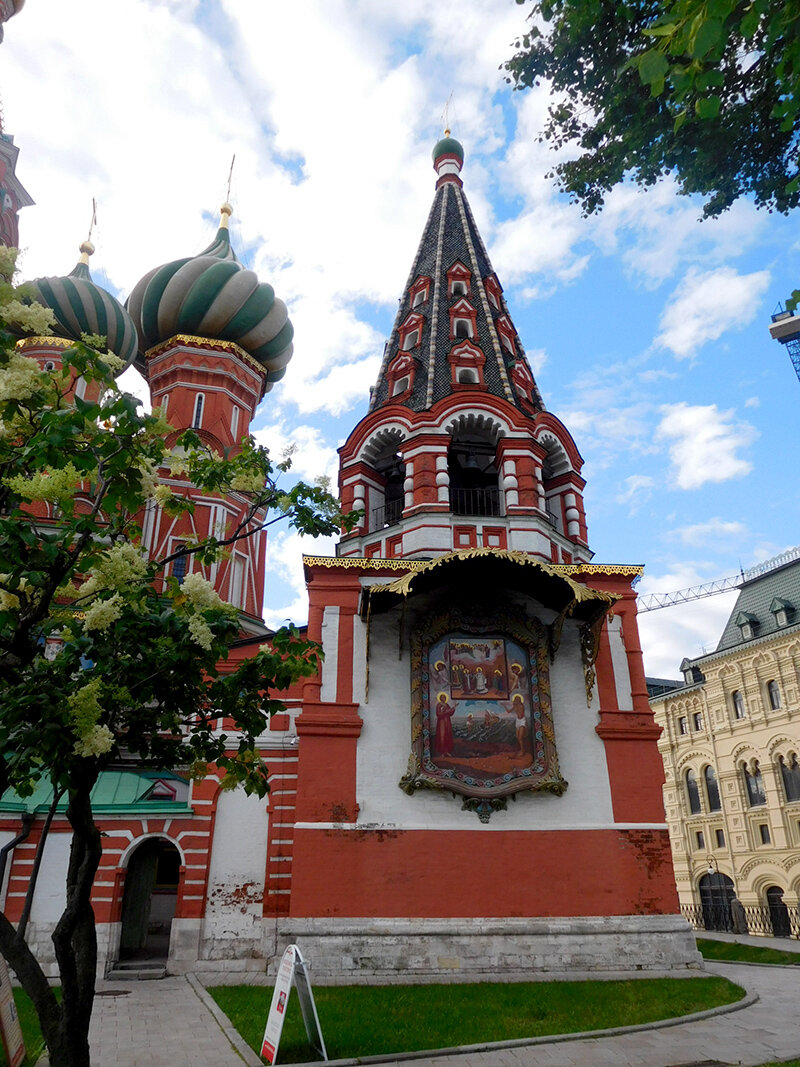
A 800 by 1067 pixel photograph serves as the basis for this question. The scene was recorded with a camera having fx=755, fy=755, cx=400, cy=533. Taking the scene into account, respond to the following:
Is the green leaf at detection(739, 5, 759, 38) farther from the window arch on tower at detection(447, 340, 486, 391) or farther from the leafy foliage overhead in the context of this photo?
the window arch on tower at detection(447, 340, 486, 391)

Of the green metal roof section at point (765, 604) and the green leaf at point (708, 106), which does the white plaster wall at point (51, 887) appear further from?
the green metal roof section at point (765, 604)

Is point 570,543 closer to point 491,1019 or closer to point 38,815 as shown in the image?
point 491,1019

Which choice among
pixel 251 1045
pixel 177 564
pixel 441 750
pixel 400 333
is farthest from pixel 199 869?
pixel 400 333

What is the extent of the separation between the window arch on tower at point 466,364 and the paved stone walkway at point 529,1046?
558 inches

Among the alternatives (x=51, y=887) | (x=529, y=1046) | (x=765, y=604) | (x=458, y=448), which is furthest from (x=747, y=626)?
(x=51, y=887)

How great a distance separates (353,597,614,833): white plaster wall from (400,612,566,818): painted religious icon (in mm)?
317

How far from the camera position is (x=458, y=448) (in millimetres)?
19391

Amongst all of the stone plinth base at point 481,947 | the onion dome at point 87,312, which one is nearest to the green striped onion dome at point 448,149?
the onion dome at point 87,312

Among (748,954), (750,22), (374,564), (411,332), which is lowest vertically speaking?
(748,954)

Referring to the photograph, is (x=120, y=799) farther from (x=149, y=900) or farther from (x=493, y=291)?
(x=493, y=291)

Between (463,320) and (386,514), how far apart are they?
6.22 meters

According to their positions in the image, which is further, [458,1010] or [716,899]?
[716,899]

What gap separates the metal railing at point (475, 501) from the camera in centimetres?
1878

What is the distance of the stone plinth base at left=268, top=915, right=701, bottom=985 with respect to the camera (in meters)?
12.9
